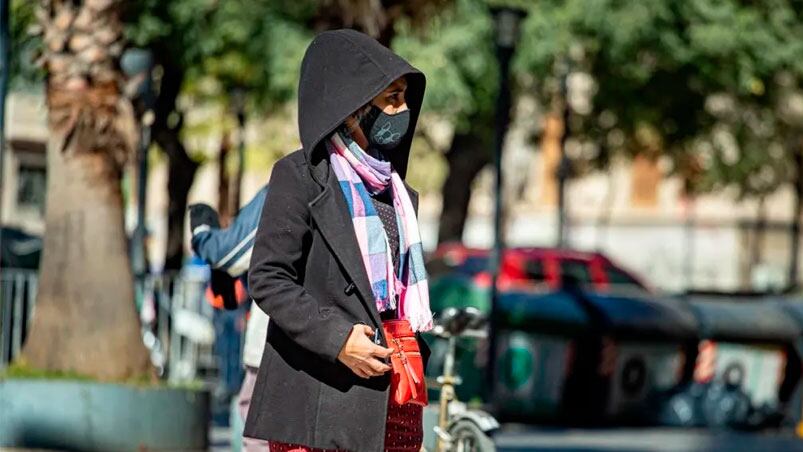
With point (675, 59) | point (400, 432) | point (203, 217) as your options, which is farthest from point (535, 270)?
point (400, 432)

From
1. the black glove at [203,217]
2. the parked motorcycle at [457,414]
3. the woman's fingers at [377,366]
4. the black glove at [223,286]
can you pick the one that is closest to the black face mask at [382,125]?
the woman's fingers at [377,366]

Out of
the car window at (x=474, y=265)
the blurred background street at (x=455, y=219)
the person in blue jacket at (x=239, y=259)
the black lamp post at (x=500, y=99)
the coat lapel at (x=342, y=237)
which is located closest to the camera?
the coat lapel at (x=342, y=237)

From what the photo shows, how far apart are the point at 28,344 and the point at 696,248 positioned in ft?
147

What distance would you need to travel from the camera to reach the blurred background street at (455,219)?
12797 millimetres

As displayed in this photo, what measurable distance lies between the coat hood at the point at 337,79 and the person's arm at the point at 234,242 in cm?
258

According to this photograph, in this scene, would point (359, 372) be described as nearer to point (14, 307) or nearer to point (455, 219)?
point (14, 307)

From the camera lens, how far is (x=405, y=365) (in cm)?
567

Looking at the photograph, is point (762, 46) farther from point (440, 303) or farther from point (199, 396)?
point (199, 396)

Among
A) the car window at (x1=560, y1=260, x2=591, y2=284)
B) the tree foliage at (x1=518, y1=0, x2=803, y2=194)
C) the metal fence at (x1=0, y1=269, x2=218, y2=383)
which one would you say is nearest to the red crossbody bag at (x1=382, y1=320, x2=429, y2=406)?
the metal fence at (x1=0, y1=269, x2=218, y2=383)

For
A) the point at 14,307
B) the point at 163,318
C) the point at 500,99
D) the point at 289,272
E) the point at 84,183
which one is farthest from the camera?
the point at 163,318

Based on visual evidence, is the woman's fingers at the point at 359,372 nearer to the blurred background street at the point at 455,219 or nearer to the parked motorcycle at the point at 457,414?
the blurred background street at the point at 455,219

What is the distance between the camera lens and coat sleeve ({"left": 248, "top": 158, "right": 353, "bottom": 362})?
5488mm

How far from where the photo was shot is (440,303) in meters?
19.8

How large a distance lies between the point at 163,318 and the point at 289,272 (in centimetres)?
1613
